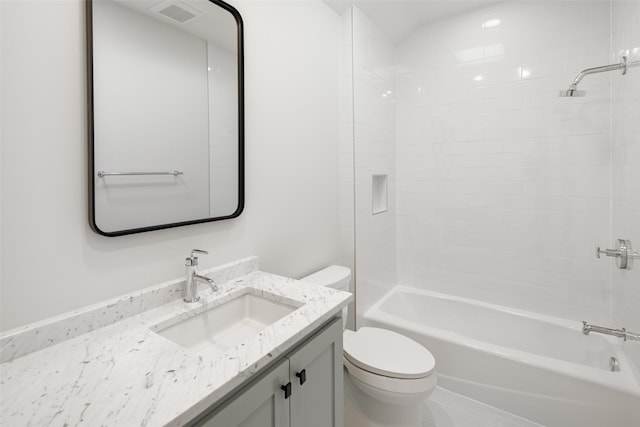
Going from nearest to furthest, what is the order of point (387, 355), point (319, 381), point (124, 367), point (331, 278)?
point (124, 367)
point (319, 381)
point (387, 355)
point (331, 278)

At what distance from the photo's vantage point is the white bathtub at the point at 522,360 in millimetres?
1580

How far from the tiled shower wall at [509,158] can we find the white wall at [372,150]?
0.54 ft

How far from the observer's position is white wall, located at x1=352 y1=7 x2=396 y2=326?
2186 millimetres

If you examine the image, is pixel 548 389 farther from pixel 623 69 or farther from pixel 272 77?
pixel 272 77

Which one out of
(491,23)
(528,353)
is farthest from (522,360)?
(491,23)

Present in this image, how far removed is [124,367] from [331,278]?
1.19 metres

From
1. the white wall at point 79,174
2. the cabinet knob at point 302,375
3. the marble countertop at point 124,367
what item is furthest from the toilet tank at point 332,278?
the cabinet knob at point 302,375

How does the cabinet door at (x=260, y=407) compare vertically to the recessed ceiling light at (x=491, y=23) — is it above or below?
below

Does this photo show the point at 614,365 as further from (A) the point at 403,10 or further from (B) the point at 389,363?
(A) the point at 403,10

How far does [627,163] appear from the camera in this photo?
172 cm

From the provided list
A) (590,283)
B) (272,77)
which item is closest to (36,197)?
(272,77)

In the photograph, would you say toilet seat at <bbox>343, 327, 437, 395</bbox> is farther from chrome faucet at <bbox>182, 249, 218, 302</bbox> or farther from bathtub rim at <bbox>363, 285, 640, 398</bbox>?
chrome faucet at <bbox>182, 249, 218, 302</bbox>

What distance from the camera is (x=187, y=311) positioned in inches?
43.6

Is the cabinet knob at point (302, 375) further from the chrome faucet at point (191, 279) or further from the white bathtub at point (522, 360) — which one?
the white bathtub at point (522, 360)
